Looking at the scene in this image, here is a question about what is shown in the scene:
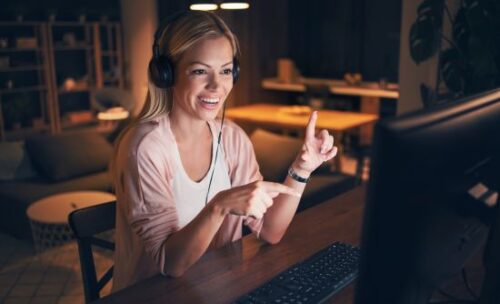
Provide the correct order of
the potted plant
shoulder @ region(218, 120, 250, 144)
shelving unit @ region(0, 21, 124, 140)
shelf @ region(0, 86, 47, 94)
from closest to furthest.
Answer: shoulder @ region(218, 120, 250, 144) < the potted plant < shelf @ region(0, 86, 47, 94) < shelving unit @ region(0, 21, 124, 140)

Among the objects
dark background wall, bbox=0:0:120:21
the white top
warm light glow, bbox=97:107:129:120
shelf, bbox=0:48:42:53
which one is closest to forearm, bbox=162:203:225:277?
the white top

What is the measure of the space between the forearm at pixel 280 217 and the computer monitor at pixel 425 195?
1.99 feet

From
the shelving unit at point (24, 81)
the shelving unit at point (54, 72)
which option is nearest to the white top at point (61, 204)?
the shelving unit at point (54, 72)

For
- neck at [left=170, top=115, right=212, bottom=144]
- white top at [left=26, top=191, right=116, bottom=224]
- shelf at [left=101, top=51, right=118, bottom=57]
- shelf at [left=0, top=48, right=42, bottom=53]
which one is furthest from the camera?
shelf at [left=101, top=51, right=118, bottom=57]

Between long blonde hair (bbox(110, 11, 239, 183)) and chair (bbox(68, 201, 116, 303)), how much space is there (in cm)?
19

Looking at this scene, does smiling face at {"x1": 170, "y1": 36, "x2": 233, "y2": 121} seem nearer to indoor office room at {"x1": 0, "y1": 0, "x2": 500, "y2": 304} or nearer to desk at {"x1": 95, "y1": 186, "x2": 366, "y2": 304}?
indoor office room at {"x1": 0, "y1": 0, "x2": 500, "y2": 304}

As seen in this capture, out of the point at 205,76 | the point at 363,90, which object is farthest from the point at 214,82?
the point at 363,90

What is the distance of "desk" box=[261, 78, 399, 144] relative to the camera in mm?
6094

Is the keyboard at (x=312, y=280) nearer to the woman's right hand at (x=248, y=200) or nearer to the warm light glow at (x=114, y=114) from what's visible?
the woman's right hand at (x=248, y=200)

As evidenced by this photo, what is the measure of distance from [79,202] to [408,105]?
2811 millimetres

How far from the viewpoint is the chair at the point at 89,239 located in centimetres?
144

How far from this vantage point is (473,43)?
118 inches

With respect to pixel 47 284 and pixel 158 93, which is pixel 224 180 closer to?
pixel 158 93

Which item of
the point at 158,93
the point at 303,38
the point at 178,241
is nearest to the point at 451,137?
the point at 178,241
